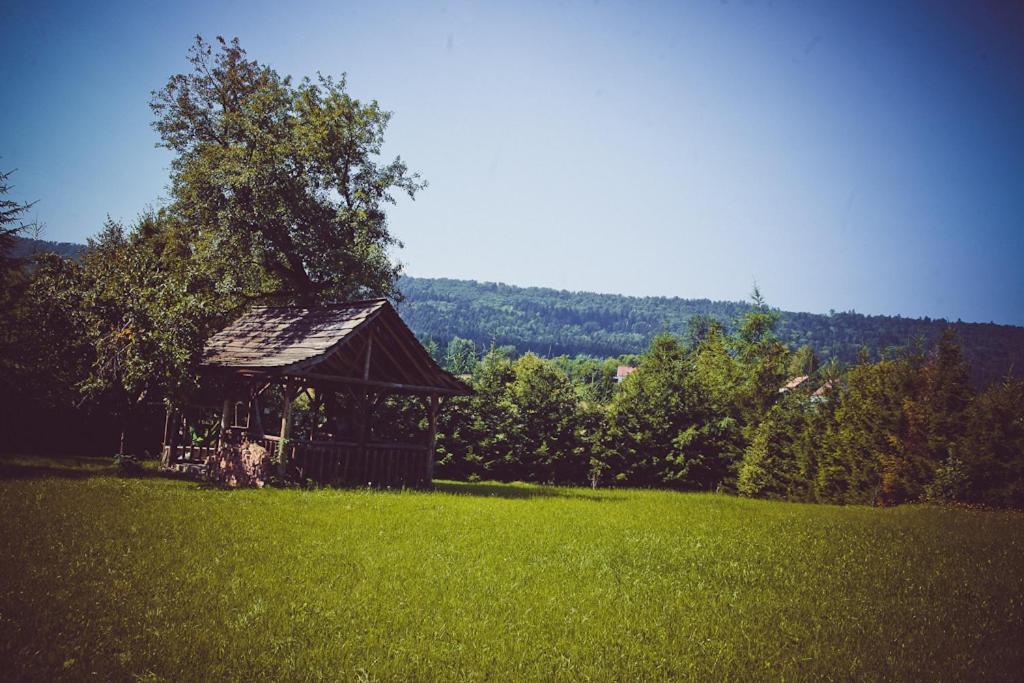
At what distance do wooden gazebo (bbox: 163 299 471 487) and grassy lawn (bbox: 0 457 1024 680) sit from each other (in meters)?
5.65

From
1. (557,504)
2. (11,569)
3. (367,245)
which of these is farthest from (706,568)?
(367,245)

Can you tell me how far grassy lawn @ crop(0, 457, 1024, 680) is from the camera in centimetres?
589

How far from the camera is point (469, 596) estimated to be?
25.6 feet

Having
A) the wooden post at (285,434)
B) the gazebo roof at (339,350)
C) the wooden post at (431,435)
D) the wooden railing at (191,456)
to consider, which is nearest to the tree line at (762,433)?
the wooden post at (431,435)

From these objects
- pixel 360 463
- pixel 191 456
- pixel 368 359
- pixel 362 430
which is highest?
pixel 368 359

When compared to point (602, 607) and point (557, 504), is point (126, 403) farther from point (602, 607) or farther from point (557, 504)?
point (602, 607)

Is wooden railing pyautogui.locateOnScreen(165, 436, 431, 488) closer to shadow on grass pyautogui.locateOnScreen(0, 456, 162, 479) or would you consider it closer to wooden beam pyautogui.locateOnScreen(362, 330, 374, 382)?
shadow on grass pyautogui.locateOnScreen(0, 456, 162, 479)

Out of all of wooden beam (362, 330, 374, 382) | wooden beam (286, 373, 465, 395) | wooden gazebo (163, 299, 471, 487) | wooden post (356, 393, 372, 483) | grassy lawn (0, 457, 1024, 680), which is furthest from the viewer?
wooden post (356, 393, 372, 483)

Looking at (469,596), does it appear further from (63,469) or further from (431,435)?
(63,469)

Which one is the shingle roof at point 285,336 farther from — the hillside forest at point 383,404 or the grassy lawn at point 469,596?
the grassy lawn at point 469,596

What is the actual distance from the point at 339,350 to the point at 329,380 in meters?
1.05

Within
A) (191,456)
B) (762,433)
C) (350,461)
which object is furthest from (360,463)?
(762,433)

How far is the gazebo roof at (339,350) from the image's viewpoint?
63.1 feet

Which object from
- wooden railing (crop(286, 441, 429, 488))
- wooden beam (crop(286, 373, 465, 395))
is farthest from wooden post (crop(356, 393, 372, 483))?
wooden beam (crop(286, 373, 465, 395))
